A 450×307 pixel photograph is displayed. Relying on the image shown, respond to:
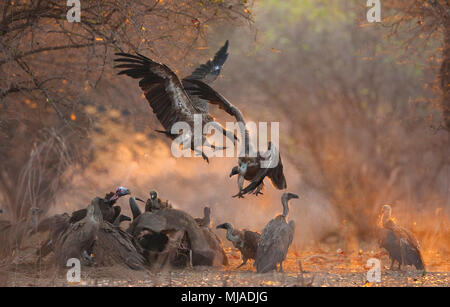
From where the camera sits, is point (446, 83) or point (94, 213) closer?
point (94, 213)

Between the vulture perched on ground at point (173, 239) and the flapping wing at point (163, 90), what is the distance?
145cm

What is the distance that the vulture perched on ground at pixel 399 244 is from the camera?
319 inches

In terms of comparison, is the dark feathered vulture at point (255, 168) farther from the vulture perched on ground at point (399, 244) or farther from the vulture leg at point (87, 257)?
the vulture perched on ground at point (399, 244)

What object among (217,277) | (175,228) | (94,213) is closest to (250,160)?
(217,277)

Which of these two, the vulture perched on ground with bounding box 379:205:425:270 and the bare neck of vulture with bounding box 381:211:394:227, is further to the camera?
the bare neck of vulture with bounding box 381:211:394:227

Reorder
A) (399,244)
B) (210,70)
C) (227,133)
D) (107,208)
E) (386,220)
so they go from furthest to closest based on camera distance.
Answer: (210,70) → (386,220) → (107,208) → (399,244) → (227,133)

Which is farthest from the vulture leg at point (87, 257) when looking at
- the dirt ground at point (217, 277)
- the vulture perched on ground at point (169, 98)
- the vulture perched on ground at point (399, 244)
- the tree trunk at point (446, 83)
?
the tree trunk at point (446, 83)

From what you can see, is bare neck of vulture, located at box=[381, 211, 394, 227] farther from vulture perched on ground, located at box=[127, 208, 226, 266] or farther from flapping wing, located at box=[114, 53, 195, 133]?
flapping wing, located at box=[114, 53, 195, 133]

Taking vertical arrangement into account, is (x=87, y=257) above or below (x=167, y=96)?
below

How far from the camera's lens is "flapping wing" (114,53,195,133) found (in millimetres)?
7090

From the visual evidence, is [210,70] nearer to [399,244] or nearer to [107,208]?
[107,208]

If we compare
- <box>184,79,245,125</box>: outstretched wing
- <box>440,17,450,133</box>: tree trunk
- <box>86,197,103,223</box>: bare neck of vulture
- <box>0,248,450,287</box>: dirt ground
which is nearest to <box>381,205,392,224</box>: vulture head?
<box>0,248,450,287</box>: dirt ground

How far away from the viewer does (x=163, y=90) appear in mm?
7246

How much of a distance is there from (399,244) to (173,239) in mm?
3322
